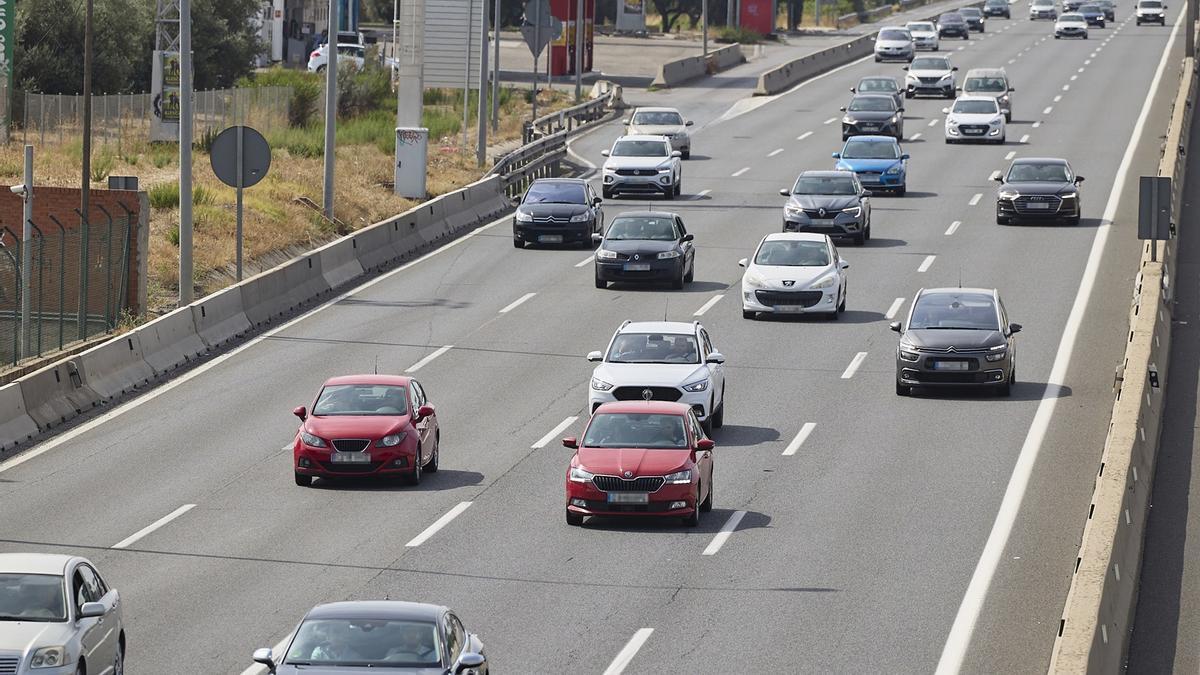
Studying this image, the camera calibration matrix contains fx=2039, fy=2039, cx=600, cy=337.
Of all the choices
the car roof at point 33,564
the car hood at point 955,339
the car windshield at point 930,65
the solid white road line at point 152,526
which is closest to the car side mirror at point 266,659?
the car roof at point 33,564

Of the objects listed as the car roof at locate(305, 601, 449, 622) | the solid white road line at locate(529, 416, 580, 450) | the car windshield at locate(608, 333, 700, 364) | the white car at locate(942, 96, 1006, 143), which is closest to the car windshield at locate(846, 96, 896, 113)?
the white car at locate(942, 96, 1006, 143)

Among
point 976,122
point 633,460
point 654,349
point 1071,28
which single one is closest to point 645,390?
point 654,349

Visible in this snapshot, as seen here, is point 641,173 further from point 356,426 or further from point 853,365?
point 356,426

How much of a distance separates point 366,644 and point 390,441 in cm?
Answer: 1036

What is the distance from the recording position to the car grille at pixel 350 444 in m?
23.2

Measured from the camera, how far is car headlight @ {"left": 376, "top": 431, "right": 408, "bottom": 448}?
23219 millimetres

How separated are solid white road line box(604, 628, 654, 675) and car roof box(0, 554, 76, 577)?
13.7ft

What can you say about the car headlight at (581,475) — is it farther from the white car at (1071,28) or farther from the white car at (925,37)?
the white car at (1071,28)

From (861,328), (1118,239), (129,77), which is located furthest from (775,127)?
(861,328)

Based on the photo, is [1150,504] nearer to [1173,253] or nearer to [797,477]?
[797,477]

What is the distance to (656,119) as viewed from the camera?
59.8 metres

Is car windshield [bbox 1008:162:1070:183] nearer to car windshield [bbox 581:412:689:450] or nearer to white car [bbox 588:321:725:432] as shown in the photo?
white car [bbox 588:321:725:432]

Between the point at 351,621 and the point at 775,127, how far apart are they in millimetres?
55631

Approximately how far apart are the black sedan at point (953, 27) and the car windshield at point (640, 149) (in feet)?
183
